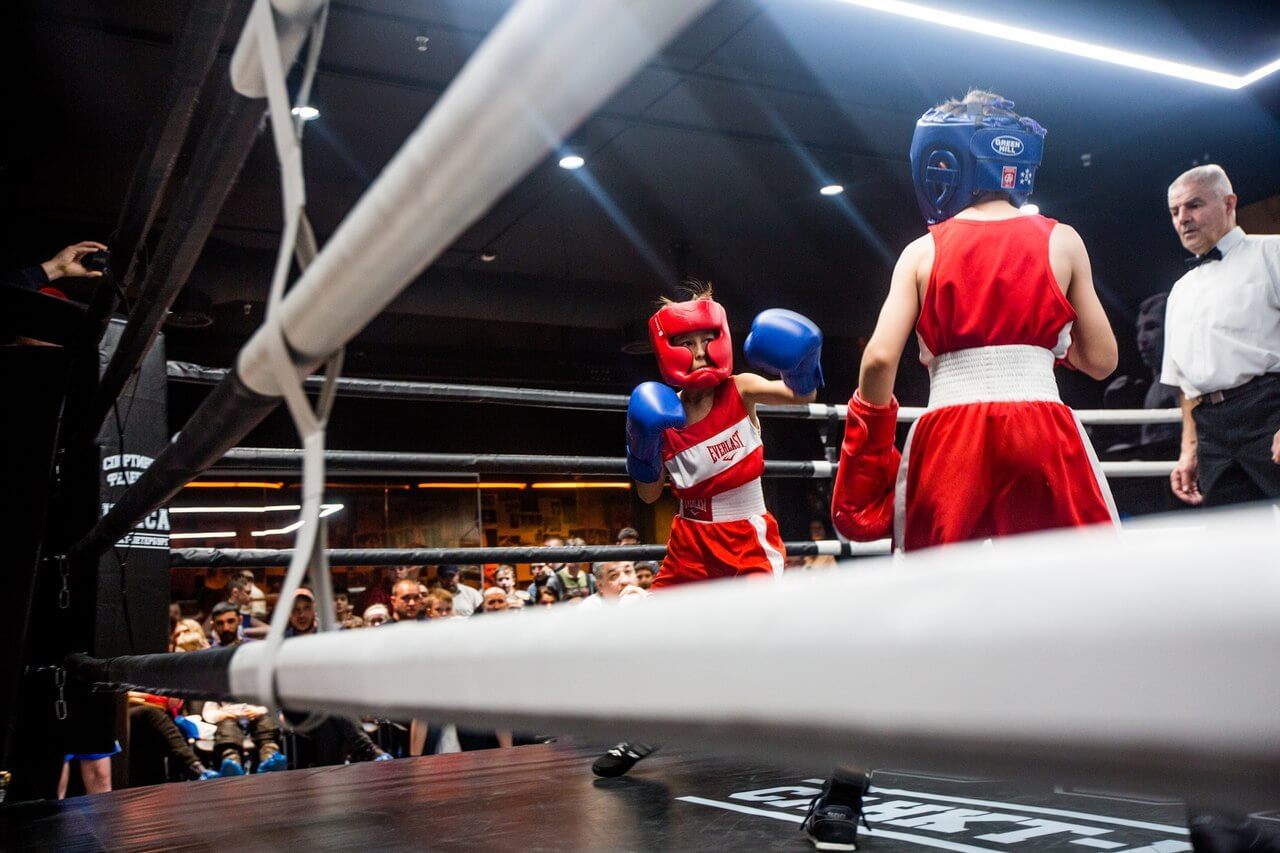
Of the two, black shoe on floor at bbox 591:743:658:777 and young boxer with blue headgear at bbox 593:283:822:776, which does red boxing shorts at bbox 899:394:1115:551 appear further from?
black shoe on floor at bbox 591:743:658:777

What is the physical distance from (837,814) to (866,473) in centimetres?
49

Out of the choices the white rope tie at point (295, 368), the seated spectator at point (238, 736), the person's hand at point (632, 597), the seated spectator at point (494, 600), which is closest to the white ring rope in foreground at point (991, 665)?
the person's hand at point (632, 597)

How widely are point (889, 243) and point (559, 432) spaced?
3993 mm

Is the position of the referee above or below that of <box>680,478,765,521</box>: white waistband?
above

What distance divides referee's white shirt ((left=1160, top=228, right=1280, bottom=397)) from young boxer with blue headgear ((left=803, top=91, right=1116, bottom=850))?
1092 millimetres

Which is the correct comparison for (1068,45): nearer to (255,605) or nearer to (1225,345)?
(1225,345)

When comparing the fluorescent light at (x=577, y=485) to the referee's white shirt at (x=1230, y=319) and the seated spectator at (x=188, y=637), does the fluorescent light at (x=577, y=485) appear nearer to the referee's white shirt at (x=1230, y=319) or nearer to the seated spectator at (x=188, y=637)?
the seated spectator at (x=188, y=637)

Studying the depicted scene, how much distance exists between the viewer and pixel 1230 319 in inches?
94.1

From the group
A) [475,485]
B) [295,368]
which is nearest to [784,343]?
[295,368]

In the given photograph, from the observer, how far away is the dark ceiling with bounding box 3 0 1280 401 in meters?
4.41

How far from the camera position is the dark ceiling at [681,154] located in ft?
14.5

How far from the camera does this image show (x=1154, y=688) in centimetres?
17

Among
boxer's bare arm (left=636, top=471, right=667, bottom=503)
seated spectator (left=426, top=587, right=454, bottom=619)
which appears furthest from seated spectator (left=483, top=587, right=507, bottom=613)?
boxer's bare arm (left=636, top=471, right=667, bottom=503)

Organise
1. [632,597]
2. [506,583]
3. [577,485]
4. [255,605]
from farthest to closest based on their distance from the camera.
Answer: [577,485], [506,583], [255,605], [632,597]
